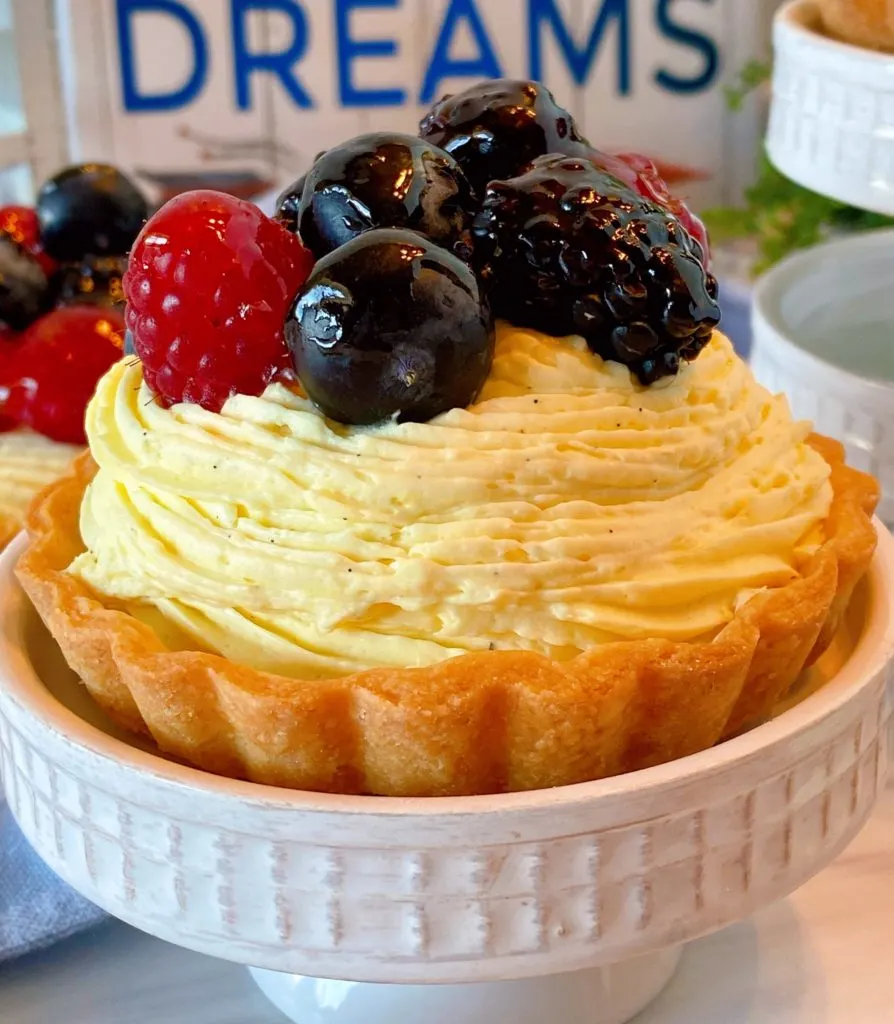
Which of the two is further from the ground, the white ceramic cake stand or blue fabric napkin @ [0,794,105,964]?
the white ceramic cake stand

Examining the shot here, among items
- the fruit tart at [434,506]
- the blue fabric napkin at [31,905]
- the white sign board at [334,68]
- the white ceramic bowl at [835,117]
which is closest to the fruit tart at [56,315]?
the blue fabric napkin at [31,905]

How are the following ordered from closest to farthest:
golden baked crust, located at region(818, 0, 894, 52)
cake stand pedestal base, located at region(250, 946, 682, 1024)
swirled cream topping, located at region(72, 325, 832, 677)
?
swirled cream topping, located at region(72, 325, 832, 677) → cake stand pedestal base, located at region(250, 946, 682, 1024) → golden baked crust, located at region(818, 0, 894, 52)

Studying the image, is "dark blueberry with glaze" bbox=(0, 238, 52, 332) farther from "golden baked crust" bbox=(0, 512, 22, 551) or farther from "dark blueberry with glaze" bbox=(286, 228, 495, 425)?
"dark blueberry with glaze" bbox=(286, 228, 495, 425)

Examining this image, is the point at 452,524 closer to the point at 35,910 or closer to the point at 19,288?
the point at 35,910

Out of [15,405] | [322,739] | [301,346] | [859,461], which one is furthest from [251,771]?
[859,461]

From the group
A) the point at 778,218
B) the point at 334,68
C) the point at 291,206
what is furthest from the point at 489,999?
the point at 334,68

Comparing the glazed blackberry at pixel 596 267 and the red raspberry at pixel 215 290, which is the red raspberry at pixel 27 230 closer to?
the red raspberry at pixel 215 290

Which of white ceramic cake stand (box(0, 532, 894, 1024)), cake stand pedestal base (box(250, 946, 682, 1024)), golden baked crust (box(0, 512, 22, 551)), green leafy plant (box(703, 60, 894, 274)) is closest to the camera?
white ceramic cake stand (box(0, 532, 894, 1024))

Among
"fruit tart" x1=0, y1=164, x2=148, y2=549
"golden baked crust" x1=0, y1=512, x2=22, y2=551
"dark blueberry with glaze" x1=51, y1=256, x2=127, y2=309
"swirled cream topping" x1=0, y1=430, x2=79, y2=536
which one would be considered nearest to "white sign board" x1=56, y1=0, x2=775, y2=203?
"fruit tart" x1=0, y1=164, x2=148, y2=549
